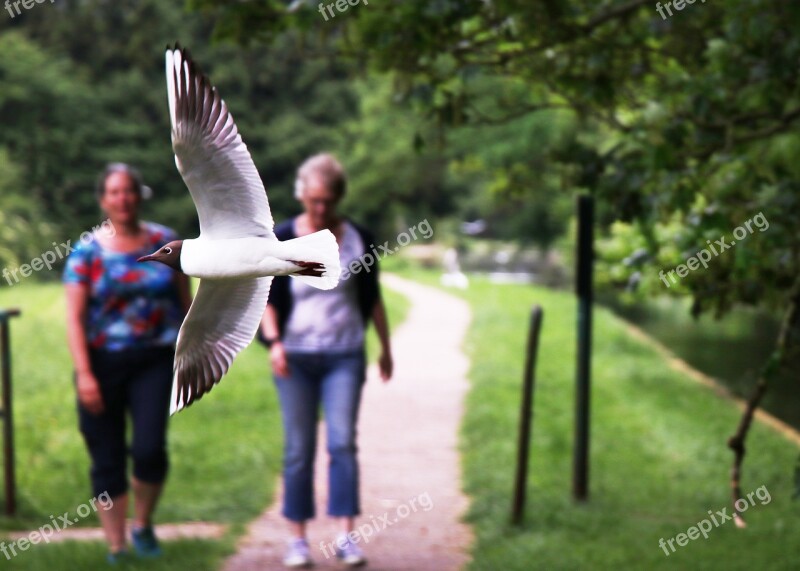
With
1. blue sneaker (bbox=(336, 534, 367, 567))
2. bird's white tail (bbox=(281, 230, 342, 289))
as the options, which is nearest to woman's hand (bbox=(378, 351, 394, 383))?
blue sneaker (bbox=(336, 534, 367, 567))

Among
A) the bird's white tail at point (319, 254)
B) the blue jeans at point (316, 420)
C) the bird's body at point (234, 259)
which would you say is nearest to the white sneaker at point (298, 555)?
the blue jeans at point (316, 420)

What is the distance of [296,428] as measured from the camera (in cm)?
517

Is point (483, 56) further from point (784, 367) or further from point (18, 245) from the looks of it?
point (18, 245)

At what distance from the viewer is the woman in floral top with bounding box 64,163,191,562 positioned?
4559 millimetres

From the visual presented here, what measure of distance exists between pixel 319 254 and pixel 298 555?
4.27m

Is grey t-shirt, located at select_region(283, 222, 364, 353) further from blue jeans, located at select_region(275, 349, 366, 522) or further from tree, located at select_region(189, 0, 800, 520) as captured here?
→ tree, located at select_region(189, 0, 800, 520)

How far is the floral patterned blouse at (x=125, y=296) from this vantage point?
4590 mm

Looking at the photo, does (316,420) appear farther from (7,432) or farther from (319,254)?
(319,254)

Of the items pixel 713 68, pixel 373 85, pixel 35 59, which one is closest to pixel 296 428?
pixel 713 68

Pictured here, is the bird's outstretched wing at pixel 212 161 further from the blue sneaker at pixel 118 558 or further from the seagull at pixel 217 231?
the blue sneaker at pixel 118 558

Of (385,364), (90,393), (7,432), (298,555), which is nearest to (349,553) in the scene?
(298,555)

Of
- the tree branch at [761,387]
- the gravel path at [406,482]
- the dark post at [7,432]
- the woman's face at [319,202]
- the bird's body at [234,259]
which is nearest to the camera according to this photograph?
the bird's body at [234,259]

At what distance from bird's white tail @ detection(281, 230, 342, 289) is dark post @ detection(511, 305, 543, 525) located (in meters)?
5.06

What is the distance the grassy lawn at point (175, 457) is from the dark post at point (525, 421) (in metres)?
1.60
